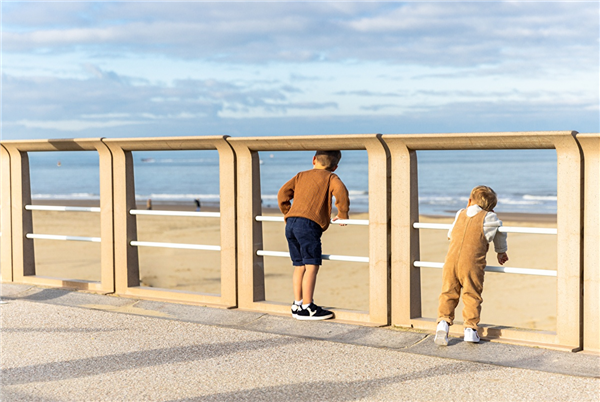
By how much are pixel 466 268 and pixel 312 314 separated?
1.32 meters

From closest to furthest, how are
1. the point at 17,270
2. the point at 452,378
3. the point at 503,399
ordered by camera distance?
1. the point at 503,399
2. the point at 452,378
3. the point at 17,270

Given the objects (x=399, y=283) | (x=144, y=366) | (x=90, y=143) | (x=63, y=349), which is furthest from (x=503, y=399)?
(x=90, y=143)

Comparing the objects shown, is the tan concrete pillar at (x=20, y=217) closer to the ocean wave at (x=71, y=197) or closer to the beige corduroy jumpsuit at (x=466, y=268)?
the beige corduroy jumpsuit at (x=466, y=268)

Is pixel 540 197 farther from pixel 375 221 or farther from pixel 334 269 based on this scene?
pixel 375 221

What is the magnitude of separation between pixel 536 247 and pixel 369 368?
12.1 metres

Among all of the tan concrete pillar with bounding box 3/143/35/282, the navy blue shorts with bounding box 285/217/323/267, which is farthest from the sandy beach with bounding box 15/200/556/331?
the navy blue shorts with bounding box 285/217/323/267

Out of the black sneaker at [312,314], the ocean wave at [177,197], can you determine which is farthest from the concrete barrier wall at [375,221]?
the ocean wave at [177,197]

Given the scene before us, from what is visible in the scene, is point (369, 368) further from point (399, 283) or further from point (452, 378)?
point (399, 283)

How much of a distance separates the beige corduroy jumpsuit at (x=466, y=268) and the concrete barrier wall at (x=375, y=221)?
0.95 ft

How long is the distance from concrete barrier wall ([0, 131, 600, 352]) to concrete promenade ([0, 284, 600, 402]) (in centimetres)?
24

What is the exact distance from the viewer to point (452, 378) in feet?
13.5

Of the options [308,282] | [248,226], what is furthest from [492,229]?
[248,226]

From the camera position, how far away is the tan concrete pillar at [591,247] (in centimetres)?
463

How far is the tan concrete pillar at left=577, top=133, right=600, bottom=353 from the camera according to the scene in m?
4.63
